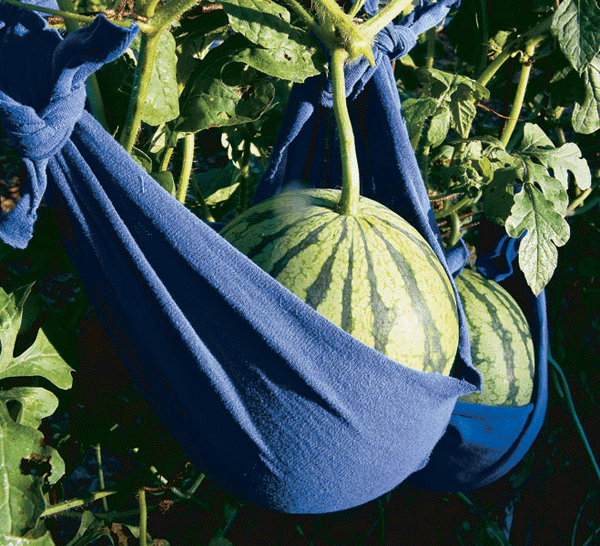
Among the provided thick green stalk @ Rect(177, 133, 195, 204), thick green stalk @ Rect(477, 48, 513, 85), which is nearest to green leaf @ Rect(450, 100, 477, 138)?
thick green stalk @ Rect(477, 48, 513, 85)

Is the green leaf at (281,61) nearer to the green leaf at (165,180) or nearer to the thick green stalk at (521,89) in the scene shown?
the green leaf at (165,180)

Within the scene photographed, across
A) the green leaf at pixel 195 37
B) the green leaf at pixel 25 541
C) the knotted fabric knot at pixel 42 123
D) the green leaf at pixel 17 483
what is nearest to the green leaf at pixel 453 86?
the green leaf at pixel 195 37

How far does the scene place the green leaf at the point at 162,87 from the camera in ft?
3.65

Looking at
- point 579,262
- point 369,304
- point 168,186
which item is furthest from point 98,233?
point 579,262

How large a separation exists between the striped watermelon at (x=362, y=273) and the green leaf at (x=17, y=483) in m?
0.50

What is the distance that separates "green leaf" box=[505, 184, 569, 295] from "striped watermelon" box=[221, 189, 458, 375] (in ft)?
0.95

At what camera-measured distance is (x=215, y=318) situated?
1064 mm

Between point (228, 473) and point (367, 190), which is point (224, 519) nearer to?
point (228, 473)

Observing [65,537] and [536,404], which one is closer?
[536,404]

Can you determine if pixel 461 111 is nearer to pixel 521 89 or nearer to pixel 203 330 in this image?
pixel 521 89

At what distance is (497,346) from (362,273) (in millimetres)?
636

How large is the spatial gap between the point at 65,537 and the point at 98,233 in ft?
4.34

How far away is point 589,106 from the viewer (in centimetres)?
163

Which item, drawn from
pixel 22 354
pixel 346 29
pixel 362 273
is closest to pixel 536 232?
pixel 362 273
